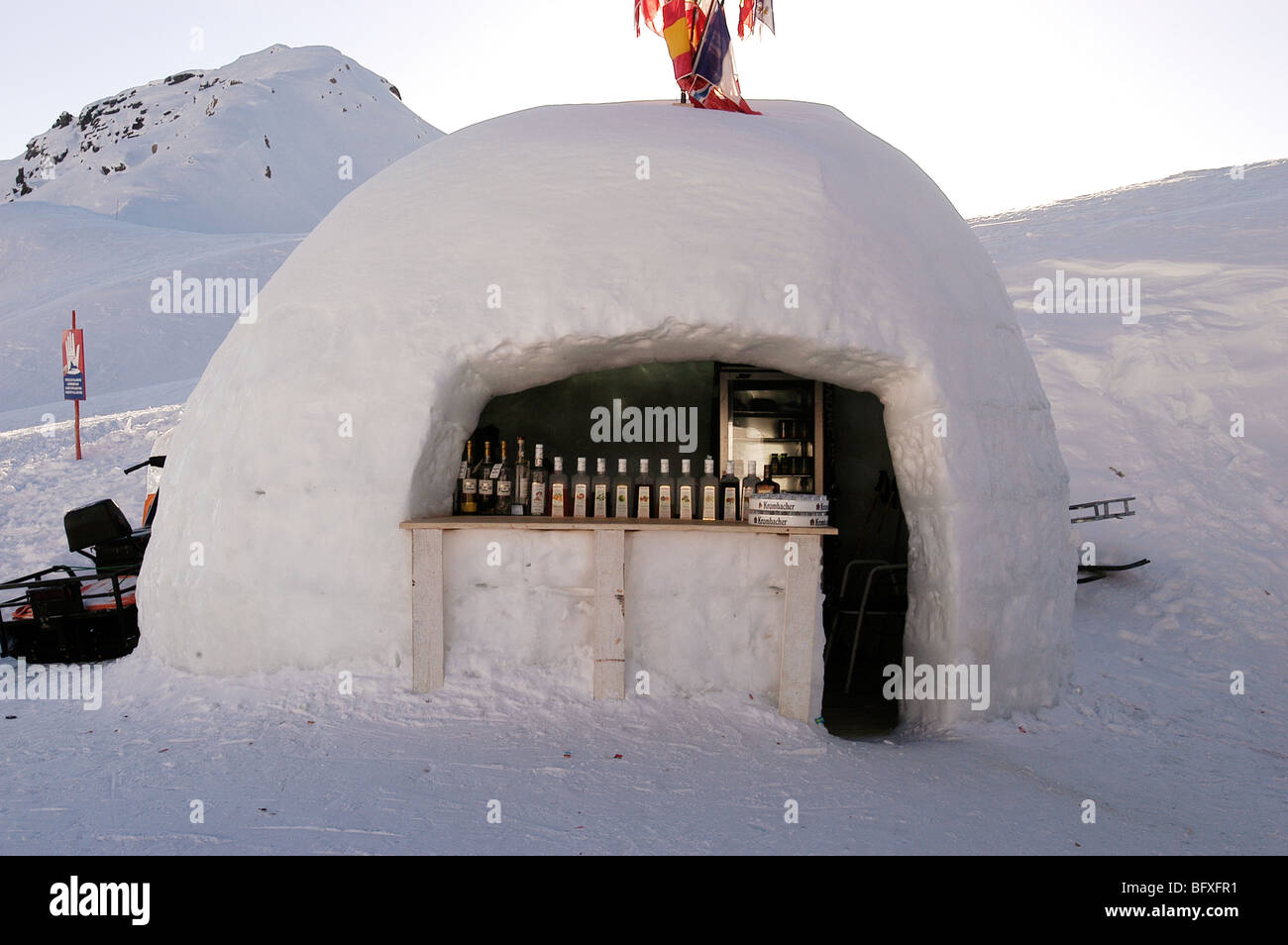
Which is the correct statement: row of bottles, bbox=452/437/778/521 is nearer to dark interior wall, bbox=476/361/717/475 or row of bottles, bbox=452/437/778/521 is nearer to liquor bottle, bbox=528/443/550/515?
liquor bottle, bbox=528/443/550/515

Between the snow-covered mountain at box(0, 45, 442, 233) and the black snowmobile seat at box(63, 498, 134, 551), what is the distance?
1257 inches

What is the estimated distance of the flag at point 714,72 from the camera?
5.69 m

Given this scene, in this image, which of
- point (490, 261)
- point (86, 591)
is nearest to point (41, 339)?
point (86, 591)

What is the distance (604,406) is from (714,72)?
7.79 feet

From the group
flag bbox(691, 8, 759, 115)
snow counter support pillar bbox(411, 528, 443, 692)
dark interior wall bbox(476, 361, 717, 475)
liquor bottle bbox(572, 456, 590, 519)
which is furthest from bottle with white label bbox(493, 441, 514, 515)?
flag bbox(691, 8, 759, 115)

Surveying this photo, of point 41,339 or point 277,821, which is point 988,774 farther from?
point 41,339

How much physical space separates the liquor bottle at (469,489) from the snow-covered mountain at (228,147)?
33628mm

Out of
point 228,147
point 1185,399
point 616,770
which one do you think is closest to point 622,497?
point 616,770

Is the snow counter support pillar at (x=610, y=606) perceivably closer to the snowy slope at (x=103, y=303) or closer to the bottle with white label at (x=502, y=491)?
the bottle with white label at (x=502, y=491)

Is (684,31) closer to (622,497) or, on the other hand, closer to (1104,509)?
(622,497)

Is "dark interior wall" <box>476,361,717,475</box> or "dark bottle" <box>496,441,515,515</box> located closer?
"dark bottle" <box>496,441,515,515</box>

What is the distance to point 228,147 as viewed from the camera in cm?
4425

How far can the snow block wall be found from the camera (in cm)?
450

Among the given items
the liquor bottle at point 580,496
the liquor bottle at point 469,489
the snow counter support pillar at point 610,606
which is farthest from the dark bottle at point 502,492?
the snow counter support pillar at point 610,606
